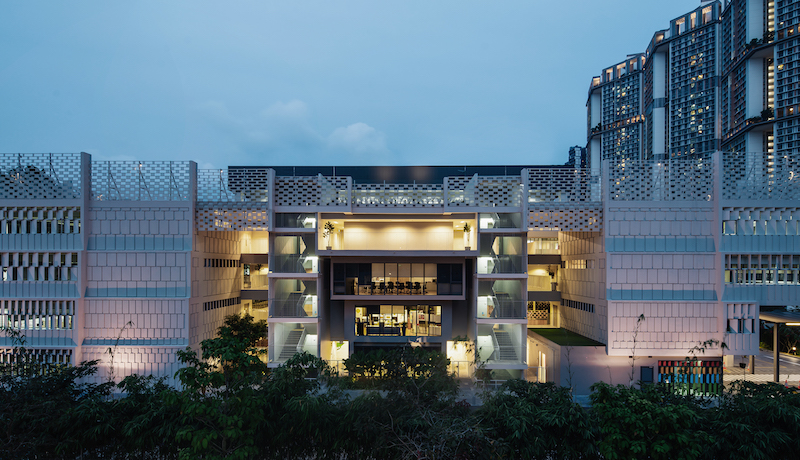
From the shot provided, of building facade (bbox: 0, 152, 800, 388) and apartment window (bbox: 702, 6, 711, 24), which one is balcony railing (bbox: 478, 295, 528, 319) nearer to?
building facade (bbox: 0, 152, 800, 388)

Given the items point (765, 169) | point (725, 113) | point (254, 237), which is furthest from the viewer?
point (725, 113)

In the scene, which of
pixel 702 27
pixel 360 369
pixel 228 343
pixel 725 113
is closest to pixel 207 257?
pixel 360 369

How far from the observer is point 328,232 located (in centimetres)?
1894

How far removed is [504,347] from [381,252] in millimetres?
7214

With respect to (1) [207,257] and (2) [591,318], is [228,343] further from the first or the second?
(2) [591,318]

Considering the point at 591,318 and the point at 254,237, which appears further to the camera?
the point at 254,237

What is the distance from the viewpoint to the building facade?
53.9 ft

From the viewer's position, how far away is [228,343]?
8422 mm

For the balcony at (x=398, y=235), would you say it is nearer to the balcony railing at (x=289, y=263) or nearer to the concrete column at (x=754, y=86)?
the balcony railing at (x=289, y=263)

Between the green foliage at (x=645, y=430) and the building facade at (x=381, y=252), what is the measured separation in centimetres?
732

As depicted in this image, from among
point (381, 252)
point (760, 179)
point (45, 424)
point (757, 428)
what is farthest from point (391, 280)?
point (760, 179)

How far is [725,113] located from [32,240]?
50.5 m

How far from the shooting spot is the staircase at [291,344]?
698 inches

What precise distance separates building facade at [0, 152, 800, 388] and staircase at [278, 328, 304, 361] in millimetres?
139
